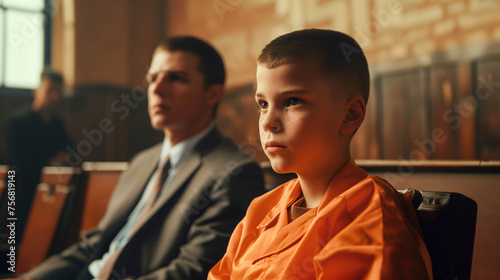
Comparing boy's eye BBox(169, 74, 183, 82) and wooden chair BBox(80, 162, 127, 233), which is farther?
wooden chair BBox(80, 162, 127, 233)

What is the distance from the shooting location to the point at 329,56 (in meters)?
0.70

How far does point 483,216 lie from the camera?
843mm

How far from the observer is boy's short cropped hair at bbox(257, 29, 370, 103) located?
696 millimetres

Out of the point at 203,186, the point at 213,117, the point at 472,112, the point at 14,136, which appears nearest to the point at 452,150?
the point at 472,112

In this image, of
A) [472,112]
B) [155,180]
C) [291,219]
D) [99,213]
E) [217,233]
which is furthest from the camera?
[472,112]

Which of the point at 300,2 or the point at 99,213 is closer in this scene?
the point at 99,213

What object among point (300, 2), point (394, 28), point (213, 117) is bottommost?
point (213, 117)

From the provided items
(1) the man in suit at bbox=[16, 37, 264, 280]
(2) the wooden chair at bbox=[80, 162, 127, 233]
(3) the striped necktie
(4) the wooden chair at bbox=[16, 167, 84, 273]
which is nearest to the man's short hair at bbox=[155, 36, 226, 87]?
(1) the man in suit at bbox=[16, 37, 264, 280]

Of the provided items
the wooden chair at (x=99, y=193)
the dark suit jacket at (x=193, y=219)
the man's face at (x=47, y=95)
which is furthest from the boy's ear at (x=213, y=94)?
the man's face at (x=47, y=95)

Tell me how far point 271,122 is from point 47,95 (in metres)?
4.12

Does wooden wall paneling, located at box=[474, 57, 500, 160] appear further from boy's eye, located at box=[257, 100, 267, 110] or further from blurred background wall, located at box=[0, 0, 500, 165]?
boy's eye, located at box=[257, 100, 267, 110]

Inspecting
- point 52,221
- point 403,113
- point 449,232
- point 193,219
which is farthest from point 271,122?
point 403,113

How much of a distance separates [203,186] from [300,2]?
3160 mm

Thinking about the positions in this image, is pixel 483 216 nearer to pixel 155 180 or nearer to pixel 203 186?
pixel 203 186
